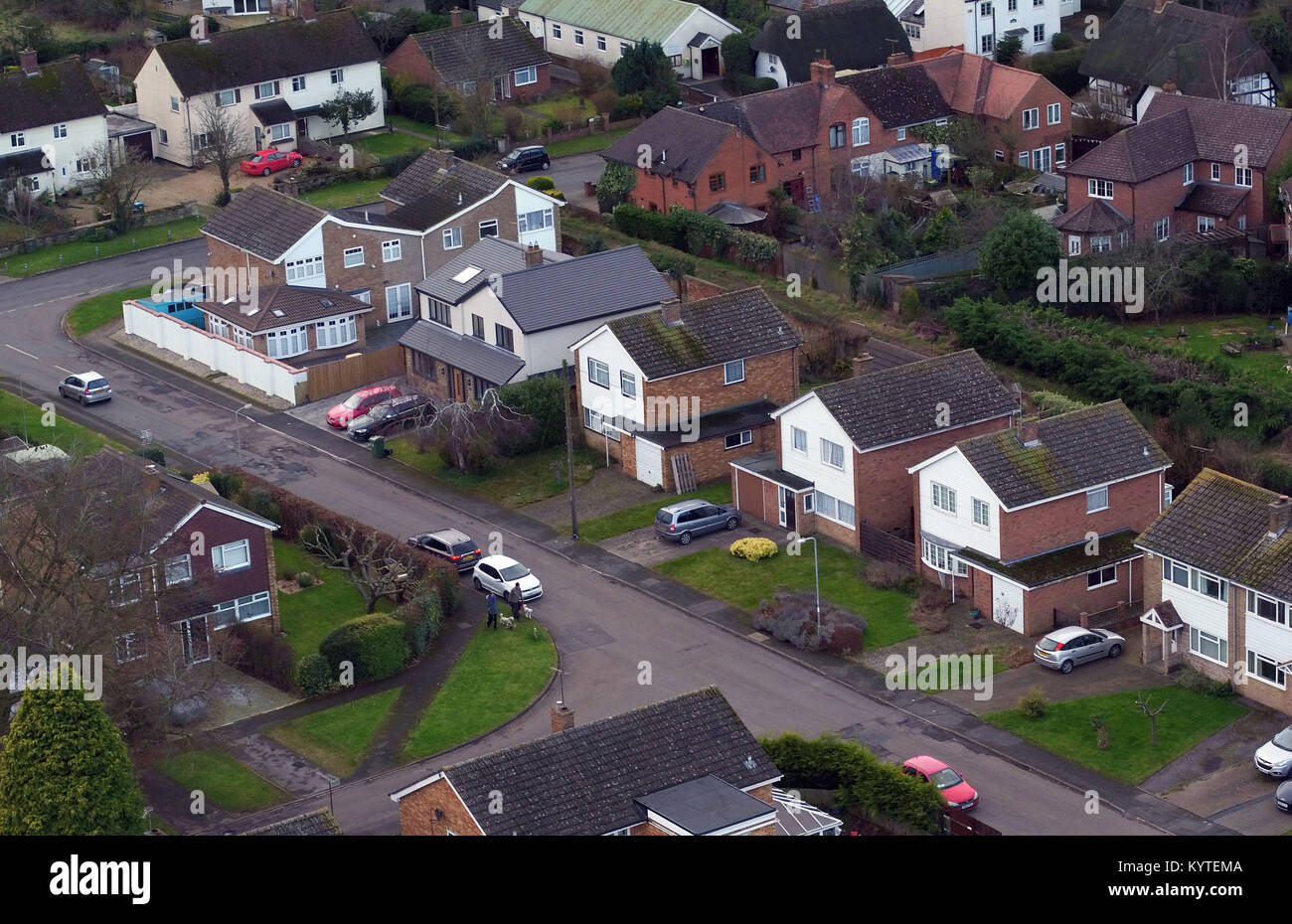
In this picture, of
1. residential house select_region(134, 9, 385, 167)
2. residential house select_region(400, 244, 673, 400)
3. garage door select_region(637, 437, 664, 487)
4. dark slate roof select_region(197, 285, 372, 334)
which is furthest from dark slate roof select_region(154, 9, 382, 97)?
garage door select_region(637, 437, 664, 487)

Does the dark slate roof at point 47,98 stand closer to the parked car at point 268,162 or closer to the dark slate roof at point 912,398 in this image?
the parked car at point 268,162

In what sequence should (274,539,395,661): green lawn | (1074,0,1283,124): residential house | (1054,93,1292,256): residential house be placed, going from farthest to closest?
1. (1074,0,1283,124): residential house
2. (1054,93,1292,256): residential house
3. (274,539,395,661): green lawn

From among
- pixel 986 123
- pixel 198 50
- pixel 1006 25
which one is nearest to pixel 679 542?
pixel 986 123

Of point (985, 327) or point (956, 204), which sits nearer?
point (985, 327)

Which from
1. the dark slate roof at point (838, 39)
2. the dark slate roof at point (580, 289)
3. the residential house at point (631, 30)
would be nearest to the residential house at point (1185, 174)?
the dark slate roof at point (580, 289)

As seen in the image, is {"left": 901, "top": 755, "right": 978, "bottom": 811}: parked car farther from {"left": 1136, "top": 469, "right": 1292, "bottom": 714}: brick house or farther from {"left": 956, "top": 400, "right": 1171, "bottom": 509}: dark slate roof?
{"left": 956, "top": 400, "right": 1171, "bottom": 509}: dark slate roof

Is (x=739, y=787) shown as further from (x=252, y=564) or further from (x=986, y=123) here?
(x=986, y=123)

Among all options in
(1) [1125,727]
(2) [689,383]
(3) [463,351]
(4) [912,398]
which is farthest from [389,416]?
(1) [1125,727]
